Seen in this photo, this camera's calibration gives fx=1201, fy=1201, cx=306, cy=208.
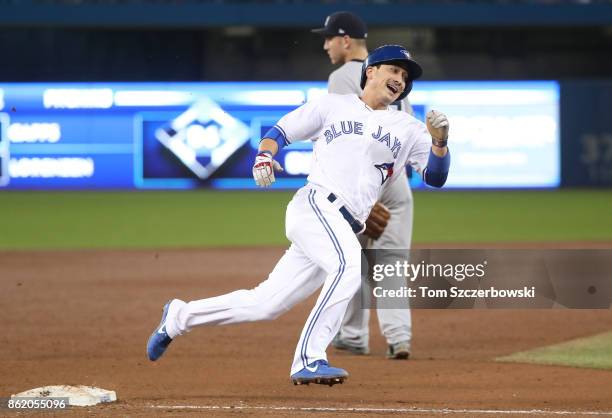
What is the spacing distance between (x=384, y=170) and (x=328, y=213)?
0.35m

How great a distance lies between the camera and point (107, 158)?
20.0 m

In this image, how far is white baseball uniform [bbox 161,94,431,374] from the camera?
532 cm

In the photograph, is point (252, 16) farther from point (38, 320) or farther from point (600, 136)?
point (38, 320)

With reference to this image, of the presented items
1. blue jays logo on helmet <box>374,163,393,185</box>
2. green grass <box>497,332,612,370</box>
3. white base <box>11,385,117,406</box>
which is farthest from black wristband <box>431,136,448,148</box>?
green grass <box>497,332,612,370</box>

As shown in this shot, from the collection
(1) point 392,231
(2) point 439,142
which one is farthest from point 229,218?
(2) point 439,142

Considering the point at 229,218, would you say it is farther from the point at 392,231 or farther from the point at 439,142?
the point at 439,142

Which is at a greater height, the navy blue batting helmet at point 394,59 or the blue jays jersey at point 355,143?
the navy blue batting helmet at point 394,59

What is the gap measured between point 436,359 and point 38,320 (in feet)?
10.1

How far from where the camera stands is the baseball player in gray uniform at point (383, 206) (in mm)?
7133

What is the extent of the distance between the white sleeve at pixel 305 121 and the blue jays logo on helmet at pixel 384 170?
341 millimetres

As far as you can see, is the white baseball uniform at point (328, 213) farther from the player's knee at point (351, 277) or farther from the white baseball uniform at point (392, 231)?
the white baseball uniform at point (392, 231)

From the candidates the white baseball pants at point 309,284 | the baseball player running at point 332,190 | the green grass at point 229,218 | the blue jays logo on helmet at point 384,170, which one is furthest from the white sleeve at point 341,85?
the green grass at point 229,218

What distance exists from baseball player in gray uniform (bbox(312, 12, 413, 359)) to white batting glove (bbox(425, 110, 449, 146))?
1633 millimetres

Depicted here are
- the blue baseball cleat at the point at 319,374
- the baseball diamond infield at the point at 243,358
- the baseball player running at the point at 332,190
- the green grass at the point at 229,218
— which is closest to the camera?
the blue baseball cleat at the point at 319,374
